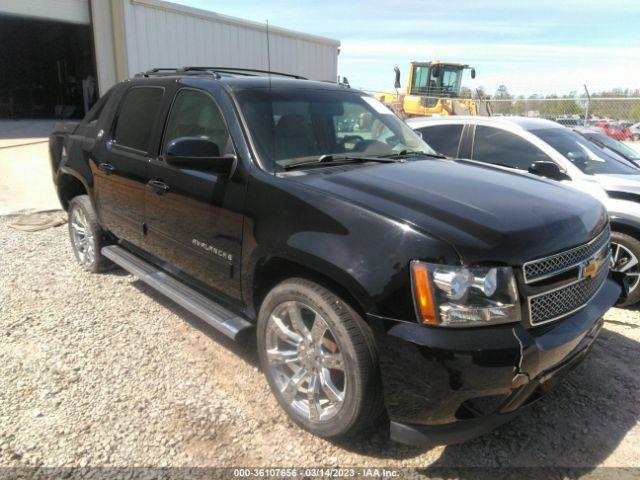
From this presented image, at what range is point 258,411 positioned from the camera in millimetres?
2971

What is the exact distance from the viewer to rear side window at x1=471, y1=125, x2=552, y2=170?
539 centimetres

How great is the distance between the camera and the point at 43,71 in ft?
84.9

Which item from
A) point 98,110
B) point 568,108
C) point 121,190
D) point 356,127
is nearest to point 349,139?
point 356,127

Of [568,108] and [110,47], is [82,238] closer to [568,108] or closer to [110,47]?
[110,47]

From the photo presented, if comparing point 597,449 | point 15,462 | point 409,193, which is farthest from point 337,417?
point 15,462

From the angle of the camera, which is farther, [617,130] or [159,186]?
[617,130]

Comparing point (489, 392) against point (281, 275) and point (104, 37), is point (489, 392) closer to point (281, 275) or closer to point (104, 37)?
point (281, 275)

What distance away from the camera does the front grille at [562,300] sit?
232 cm

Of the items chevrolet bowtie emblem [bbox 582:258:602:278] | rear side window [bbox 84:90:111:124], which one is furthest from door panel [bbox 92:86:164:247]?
chevrolet bowtie emblem [bbox 582:258:602:278]

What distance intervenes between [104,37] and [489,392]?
16721 millimetres

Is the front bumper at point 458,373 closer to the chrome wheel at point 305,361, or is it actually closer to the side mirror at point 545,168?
the chrome wheel at point 305,361

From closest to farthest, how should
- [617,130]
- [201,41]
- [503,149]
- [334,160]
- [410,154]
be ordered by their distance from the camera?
[334,160], [410,154], [503,149], [201,41], [617,130]

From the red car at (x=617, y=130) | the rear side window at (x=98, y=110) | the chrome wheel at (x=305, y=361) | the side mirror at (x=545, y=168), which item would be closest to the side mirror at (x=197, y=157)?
the chrome wheel at (x=305, y=361)

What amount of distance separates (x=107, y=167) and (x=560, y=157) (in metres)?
4.42
